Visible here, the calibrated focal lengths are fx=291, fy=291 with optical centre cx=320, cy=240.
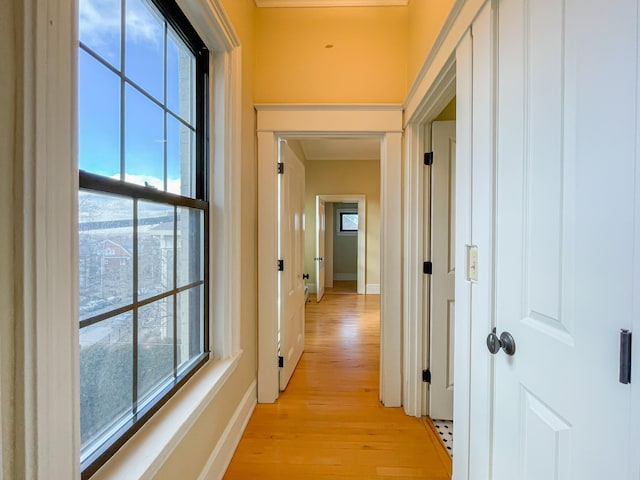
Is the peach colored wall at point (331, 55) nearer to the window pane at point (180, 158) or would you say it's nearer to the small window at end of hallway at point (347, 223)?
the window pane at point (180, 158)

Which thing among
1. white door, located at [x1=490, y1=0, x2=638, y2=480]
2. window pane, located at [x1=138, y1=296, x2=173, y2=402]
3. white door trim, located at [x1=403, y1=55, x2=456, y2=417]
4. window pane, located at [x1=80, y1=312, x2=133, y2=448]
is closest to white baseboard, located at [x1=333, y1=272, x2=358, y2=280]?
white door trim, located at [x1=403, y1=55, x2=456, y2=417]

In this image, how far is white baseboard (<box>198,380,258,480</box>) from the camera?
1343mm

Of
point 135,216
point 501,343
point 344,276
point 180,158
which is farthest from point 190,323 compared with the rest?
point 344,276

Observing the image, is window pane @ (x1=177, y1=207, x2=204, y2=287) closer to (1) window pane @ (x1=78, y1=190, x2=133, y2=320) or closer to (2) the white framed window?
(1) window pane @ (x1=78, y1=190, x2=133, y2=320)

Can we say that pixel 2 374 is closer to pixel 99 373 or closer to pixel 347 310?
pixel 99 373

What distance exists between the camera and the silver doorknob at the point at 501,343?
0.88m

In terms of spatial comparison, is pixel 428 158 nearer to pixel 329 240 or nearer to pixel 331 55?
pixel 331 55

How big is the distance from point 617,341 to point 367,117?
186cm

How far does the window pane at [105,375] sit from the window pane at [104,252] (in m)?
0.06

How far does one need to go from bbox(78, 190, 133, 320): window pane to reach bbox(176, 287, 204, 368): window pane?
0.37 m

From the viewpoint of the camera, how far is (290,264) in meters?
2.43

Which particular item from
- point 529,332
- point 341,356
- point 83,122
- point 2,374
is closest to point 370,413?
point 341,356

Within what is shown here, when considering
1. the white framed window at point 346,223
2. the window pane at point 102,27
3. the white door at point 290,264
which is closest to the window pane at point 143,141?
the window pane at point 102,27

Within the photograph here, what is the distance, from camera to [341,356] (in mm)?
2957
